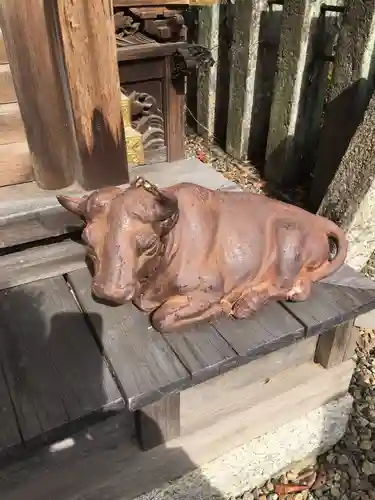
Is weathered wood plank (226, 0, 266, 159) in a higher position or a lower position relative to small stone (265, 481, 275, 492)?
higher

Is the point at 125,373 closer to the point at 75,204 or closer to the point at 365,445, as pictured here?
the point at 75,204

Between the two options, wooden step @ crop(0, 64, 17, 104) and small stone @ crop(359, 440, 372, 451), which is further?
small stone @ crop(359, 440, 372, 451)

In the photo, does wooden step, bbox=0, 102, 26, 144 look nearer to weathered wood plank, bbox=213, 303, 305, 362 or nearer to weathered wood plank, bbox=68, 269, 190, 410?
weathered wood plank, bbox=68, 269, 190, 410

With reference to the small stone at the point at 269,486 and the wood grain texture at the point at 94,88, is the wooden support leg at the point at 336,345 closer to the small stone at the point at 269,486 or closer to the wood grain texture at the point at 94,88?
the small stone at the point at 269,486

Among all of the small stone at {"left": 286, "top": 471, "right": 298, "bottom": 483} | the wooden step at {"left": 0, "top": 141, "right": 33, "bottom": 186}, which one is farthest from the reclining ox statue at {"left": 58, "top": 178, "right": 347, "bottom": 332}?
the small stone at {"left": 286, "top": 471, "right": 298, "bottom": 483}

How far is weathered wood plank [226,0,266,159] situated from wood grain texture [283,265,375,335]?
2.78 m

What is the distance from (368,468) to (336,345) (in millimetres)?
745

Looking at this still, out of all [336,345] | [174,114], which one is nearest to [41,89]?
[174,114]

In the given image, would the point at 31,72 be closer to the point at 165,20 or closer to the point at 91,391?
the point at 165,20

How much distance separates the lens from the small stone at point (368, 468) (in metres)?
2.33

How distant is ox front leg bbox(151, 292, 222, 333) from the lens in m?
1.67

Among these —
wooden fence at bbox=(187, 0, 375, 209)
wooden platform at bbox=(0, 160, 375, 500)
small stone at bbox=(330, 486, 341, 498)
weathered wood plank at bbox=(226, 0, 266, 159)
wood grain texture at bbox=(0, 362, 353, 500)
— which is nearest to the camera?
wooden platform at bbox=(0, 160, 375, 500)

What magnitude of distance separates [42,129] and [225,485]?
1709mm

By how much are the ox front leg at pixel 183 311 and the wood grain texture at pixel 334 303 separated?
385 mm
